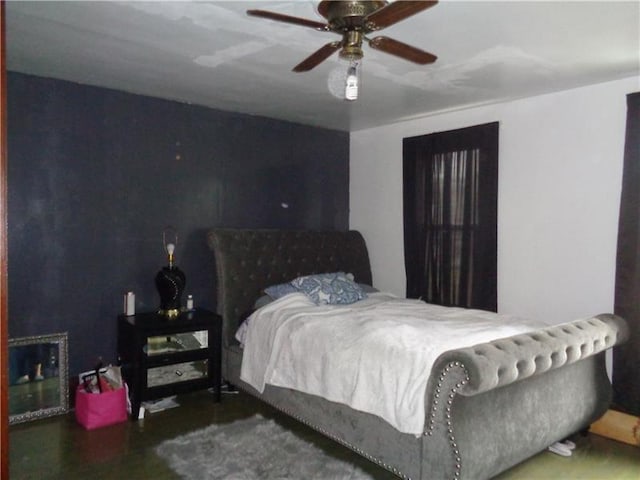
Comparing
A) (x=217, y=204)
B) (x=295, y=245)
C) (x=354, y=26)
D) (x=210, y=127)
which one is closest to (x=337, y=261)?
(x=295, y=245)

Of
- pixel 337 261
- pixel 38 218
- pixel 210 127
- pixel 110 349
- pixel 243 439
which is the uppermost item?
pixel 210 127

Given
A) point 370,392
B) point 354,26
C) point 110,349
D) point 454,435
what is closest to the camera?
point 354,26

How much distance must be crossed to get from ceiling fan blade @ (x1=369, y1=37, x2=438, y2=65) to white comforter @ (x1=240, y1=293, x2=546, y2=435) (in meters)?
1.48

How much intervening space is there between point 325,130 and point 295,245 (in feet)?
4.55

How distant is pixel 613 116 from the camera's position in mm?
3326

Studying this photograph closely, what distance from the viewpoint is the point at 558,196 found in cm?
363

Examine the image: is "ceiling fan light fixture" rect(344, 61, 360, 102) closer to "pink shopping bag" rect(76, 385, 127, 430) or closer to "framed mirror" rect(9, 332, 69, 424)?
"pink shopping bag" rect(76, 385, 127, 430)

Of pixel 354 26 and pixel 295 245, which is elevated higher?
pixel 354 26

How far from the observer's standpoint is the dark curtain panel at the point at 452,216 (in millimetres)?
3994

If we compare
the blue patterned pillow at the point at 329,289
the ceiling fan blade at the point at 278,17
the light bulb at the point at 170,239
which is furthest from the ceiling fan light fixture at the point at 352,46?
the light bulb at the point at 170,239

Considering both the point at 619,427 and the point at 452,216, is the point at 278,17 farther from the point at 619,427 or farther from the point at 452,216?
the point at 619,427

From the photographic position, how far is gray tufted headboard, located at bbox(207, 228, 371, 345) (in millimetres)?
3988

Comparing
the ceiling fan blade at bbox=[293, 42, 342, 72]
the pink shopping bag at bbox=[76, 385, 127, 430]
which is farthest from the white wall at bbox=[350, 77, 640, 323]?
the pink shopping bag at bbox=[76, 385, 127, 430]

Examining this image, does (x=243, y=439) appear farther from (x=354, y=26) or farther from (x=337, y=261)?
A: (x=354, y=26)
